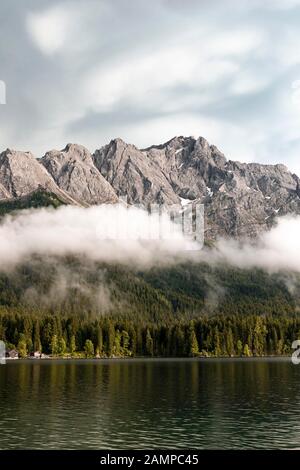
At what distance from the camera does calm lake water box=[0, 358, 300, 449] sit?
6344cm

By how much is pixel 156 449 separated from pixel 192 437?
719 centimetres

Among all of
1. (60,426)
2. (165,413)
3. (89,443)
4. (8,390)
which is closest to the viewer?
(89,443)

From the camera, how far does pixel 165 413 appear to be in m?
82.0

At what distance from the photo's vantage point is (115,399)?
9844 centimetres

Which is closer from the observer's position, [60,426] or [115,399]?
[60,426]

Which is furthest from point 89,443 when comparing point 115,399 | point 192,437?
point 115,399

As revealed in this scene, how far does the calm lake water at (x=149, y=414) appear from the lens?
63.4 metres

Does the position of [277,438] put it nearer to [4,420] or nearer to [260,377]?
[4,420]

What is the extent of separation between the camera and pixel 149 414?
81188 millimetres

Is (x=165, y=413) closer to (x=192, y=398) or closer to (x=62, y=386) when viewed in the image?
(x=192, y=398)

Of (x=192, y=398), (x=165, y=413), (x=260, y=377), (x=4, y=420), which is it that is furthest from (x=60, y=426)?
(x=260, y=377)
